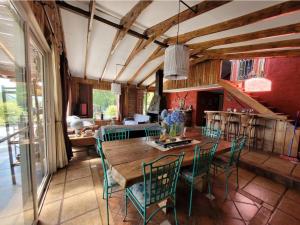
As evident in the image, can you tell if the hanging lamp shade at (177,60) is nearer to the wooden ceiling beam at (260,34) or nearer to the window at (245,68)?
the wooden ceiling beam at (260,34)

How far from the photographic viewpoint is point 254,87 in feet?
16.6

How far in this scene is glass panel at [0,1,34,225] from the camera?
3.99 feet

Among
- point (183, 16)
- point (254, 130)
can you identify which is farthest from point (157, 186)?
point (254, 130)

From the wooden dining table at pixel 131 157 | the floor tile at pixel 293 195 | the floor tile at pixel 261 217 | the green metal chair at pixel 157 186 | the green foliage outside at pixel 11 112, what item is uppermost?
the green foliage outside at pixel 11 112

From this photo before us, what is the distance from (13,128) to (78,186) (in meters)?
1.43

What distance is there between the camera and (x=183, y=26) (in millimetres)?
3201

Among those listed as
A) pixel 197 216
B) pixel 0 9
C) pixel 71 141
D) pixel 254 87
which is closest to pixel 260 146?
pixel 254 87

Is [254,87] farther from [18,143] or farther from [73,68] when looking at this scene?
[73,68]

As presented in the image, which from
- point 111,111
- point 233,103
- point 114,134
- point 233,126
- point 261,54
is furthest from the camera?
point 111,111

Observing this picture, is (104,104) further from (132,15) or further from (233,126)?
(233,126)

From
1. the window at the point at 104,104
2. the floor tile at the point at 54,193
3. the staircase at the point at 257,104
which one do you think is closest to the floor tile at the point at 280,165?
the staircase at the point at 257,104

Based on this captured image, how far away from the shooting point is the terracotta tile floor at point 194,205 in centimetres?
166

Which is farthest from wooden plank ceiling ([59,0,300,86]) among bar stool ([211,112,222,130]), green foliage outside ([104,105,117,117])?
green foliage outside ([104,105,117,117])

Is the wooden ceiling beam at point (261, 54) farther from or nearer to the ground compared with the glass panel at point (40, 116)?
farther from the ground
